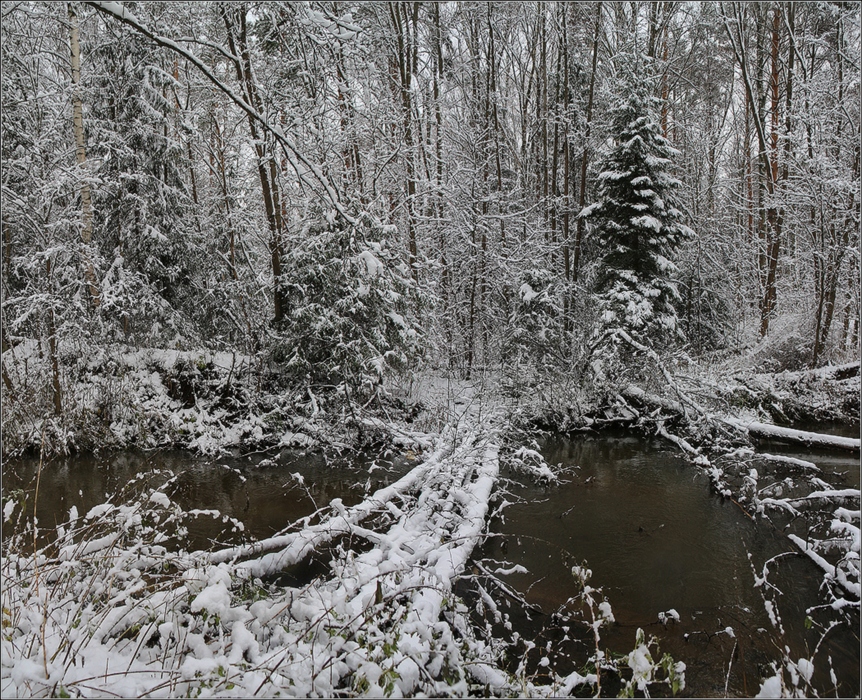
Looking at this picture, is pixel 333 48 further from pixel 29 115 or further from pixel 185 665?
pixel 29 115

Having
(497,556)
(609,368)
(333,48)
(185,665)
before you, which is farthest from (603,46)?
(185,665)

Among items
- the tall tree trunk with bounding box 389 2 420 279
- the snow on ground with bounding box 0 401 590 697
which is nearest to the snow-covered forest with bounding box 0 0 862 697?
the snow on ground with bounding box 0 401 590 697

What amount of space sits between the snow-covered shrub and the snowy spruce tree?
18.0ft

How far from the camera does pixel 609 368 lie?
1143cm

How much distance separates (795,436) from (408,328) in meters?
6.97

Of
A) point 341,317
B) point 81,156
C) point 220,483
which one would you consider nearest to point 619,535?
point 341,317

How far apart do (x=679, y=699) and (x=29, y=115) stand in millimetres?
9981

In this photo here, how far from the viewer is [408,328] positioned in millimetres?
9328

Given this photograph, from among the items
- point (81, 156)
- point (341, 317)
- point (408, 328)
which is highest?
point (81, 156)

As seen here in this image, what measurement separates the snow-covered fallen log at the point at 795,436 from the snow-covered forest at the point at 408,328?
3.9 inches

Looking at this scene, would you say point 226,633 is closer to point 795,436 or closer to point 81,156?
point 795,436

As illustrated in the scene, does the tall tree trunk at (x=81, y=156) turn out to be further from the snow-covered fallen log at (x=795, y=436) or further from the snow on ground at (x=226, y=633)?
the snow-covered fallen log at (x=795, y=436)

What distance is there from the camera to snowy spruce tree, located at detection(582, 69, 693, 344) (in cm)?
1211

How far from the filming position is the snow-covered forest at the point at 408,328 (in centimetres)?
318
